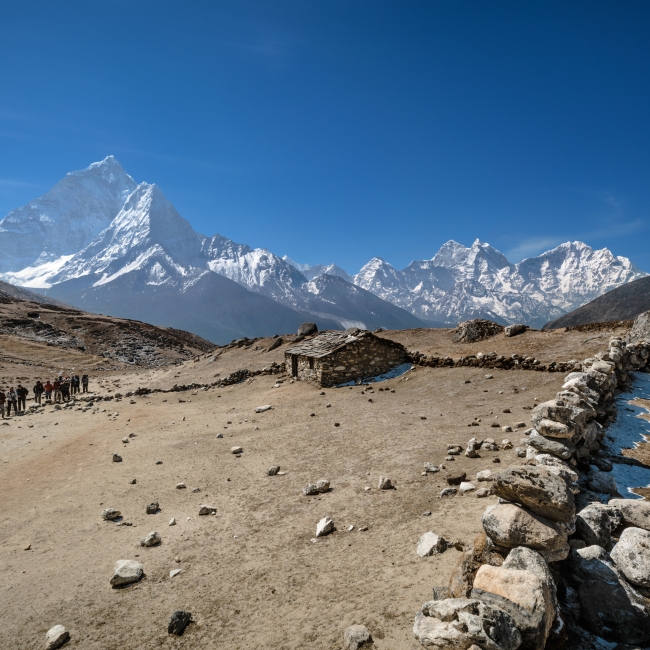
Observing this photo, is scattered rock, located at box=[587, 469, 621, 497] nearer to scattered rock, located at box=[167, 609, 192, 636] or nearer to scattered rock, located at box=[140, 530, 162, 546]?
scattered rock, located at box=[167, 609, 192, 636]

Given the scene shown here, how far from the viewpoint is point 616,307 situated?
507ft

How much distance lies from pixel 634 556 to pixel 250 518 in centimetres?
627

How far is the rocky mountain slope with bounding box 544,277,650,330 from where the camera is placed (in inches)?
5664

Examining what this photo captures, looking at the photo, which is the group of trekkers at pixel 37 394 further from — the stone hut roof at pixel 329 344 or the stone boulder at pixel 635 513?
the stone boulder at pixel 635 513

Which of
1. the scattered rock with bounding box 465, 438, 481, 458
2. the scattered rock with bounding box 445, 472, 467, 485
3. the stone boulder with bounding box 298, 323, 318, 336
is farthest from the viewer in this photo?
the stone boulder with bounding box 298, 323, 318, 336

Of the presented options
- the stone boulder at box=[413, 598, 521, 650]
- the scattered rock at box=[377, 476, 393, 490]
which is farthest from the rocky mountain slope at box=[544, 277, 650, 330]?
the stone boulder at box=[413, 598, 521, 650]

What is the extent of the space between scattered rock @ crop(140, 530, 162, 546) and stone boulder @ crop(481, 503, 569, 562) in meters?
6.05

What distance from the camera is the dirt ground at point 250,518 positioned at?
5.11 meters

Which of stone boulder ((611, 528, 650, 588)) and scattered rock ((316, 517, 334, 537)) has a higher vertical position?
stone boulder ((611, 528, 650, 588))

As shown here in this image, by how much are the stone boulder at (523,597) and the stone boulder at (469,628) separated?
5.2 inches

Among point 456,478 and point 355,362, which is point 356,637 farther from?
point 355,362

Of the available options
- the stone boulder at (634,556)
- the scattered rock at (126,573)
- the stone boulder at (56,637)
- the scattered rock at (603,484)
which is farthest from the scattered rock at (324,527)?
the scattered rock at (603,484)

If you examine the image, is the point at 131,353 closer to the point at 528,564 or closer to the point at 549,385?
the point at 549,385

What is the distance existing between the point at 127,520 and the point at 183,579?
10.7 feet
